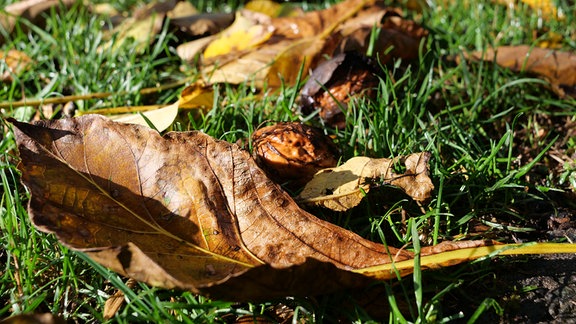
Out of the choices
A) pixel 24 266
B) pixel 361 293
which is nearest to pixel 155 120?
pixel 24 266

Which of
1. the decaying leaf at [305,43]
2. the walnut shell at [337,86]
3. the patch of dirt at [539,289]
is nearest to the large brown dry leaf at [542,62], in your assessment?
the decaying leaf at [305,43]

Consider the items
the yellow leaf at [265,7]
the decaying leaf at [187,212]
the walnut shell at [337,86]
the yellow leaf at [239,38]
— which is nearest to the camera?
the decaying leaf at [187,212]

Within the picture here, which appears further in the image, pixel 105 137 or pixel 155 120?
pixel 155 120

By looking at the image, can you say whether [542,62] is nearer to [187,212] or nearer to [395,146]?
[395,146]

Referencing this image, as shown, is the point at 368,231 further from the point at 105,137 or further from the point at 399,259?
the point at 105,137

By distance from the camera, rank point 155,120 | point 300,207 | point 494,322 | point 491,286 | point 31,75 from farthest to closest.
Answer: point 31,75, point 155,120, point 300,207, point 491,286, point 494,322

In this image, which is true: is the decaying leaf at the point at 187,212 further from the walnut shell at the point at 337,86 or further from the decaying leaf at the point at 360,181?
the walnut shell at the point at 337,86

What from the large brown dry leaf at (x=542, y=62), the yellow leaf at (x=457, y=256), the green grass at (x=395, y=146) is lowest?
the green grass at (x=395, y=146)
